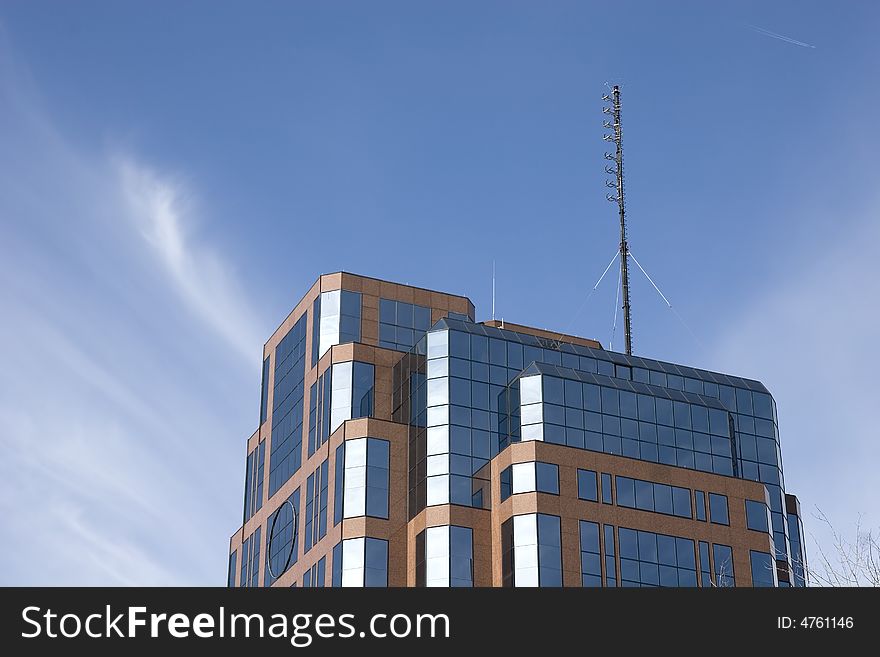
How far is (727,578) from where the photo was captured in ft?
279

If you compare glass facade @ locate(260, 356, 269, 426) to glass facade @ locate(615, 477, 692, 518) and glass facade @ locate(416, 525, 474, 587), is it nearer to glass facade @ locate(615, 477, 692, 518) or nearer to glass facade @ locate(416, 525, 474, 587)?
glass facade @ locate(416, 525, 474, 587)

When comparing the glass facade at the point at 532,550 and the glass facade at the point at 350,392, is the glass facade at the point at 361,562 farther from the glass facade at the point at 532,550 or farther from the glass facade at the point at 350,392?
the glass facade at the point at 350,392

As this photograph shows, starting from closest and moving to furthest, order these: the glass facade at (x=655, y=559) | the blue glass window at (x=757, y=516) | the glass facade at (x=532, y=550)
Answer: the glass facade at (x=532, y=550)
the glass facade at (x=655, y=559)
the blue glass window at (x=757, y=516)

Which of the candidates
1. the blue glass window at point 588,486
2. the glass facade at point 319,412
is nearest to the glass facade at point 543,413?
the blue glass window at point 588,486

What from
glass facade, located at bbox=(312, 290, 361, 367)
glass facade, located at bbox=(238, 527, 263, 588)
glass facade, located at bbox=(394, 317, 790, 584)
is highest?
glass facade, located at bbox=(312, 290, 361, 367)

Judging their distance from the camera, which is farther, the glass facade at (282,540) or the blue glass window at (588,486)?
the glass facade at (282,540)

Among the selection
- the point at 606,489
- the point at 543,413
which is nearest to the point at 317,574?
the point at 543,413

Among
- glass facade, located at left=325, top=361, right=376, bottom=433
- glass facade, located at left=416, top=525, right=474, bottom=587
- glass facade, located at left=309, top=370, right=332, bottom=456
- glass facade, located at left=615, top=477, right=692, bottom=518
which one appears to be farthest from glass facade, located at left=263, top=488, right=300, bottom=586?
glass facade, located at left=615, top=477, right=692, bottom=518

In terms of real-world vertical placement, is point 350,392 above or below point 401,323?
below

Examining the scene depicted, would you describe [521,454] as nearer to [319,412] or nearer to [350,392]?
[350,392]
